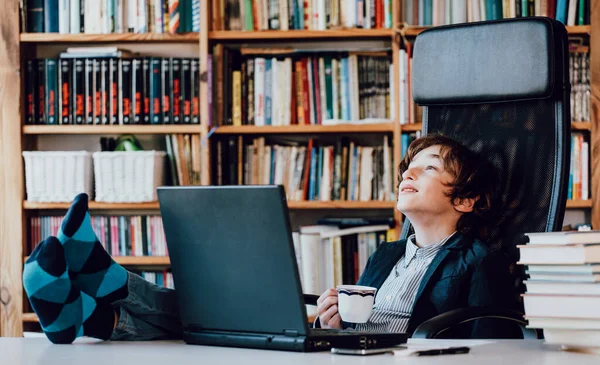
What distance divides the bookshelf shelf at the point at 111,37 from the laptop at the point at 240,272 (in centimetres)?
202

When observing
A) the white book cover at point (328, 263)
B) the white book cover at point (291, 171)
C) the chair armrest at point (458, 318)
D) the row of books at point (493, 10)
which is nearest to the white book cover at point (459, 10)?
the row of books at point (493, 10)

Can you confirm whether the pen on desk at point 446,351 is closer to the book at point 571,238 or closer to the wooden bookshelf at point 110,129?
the book at point 571,238

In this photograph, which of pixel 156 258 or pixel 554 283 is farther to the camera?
pixel 156 258

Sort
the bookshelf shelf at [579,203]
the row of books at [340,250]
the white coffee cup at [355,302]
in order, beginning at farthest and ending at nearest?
the row of books at [340,250], the bookshelf shelf at [579,203], the white coffee cup at [355,302]

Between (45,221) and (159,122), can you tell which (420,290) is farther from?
(45,221)

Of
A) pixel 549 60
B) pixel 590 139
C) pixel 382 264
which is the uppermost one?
pixel 549 60

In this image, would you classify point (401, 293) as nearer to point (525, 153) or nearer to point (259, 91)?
point (525, 153)

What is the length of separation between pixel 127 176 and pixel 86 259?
6.34ft

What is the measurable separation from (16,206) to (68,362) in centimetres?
231

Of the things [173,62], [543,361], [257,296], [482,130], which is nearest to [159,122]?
[173,62]

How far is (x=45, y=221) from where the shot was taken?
3543mm

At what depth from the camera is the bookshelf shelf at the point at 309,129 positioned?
333 centimetres

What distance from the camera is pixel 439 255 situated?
1.97 m

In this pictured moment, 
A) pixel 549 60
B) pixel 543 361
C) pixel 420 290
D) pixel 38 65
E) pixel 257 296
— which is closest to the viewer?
pixel 543 361
